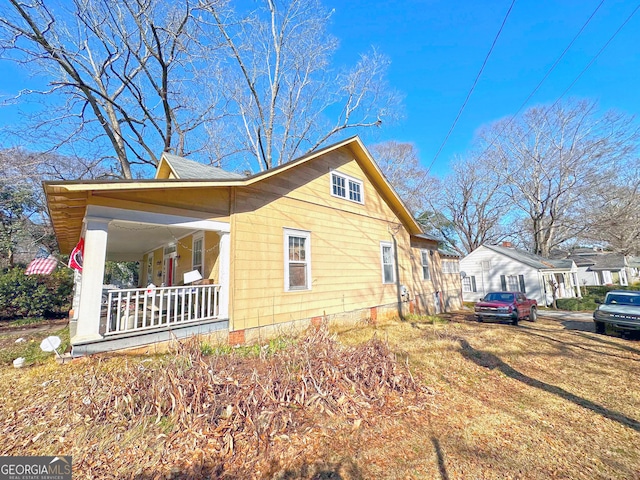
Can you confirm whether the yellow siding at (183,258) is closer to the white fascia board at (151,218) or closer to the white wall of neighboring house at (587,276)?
the white fascia board at (151,218)

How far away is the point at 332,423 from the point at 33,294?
1539 centimetres

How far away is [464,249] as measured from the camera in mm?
35500

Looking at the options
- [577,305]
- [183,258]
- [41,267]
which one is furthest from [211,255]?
[577,305]

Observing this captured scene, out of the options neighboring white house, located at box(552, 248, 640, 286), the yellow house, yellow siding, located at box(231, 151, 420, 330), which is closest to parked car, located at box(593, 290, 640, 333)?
the yellow house

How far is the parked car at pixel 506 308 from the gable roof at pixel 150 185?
246 inches

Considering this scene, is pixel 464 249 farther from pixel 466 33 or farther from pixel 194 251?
pixel 194 251

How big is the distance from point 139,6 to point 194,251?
11198mm

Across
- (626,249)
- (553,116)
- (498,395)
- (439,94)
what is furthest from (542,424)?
(626,249)

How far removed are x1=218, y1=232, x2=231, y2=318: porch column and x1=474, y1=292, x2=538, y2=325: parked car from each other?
12063mm

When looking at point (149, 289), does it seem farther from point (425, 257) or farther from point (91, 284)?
point (425, 257)

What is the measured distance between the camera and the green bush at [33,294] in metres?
11.6

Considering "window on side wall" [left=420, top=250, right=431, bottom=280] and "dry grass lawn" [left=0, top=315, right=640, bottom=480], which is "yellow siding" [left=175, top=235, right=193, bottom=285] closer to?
"dry grass lawn" [left=0, top=315, right=640, bottom=480]

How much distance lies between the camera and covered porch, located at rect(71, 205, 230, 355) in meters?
4.91

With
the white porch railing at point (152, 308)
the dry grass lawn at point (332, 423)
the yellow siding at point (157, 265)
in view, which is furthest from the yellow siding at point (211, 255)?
the yellow siding at point (157, 265)
